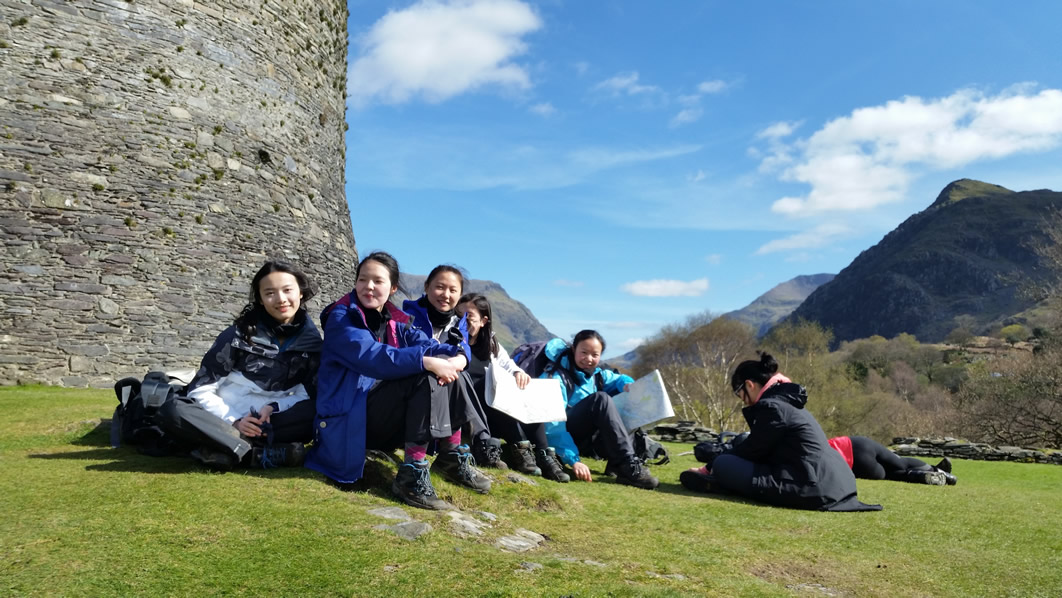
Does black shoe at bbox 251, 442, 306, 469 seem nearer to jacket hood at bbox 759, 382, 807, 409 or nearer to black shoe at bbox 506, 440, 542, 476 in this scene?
black shoe at bbox 506, 440, 542, 476

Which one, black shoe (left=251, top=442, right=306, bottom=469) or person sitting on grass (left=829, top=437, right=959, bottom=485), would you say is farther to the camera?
person sitting on grass (left=829, top=437, right=959, bottom=485)

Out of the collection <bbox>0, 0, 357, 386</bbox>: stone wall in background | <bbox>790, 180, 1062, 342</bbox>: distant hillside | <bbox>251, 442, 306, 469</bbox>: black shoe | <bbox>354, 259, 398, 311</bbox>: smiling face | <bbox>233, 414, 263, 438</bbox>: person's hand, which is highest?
<bbox>790, 180, 1062, 342</bbox>: distant hillside

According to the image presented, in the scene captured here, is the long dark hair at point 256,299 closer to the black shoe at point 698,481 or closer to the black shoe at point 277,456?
the black shoe at point 277,456

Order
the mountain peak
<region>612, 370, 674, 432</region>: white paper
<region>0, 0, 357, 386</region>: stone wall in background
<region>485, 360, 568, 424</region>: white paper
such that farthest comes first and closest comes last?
the mountain peak < <region>0, 0, 357, 386</region>: stone wall in background < <region>612, 370, 674, 432</region>: white paper < <region>485, 360, 568, 424</region>: white paper

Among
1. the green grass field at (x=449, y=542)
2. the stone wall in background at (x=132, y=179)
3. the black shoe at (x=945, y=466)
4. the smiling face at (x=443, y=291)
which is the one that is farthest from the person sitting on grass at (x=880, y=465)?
the stone wall in background at (x=132, y=179)

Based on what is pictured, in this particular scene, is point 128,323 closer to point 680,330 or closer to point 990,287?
point 680,330

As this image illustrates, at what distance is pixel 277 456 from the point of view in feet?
16.7

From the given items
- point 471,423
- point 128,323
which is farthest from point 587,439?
point 128,323

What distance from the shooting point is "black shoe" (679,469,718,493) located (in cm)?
662

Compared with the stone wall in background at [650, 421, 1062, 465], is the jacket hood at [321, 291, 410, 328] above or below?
above

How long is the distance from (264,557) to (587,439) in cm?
437

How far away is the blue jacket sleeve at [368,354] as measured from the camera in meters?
4.71

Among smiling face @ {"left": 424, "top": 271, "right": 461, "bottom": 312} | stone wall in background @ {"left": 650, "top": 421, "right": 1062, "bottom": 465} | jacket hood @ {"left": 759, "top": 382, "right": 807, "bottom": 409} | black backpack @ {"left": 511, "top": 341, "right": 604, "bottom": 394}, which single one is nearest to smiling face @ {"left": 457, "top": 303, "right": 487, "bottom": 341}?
smiling face @ {"left": 424, "top": 271, "right": 461, "bottom": 312}

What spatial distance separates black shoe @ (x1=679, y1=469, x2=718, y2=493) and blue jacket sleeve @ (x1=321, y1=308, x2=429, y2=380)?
321 centimetres
